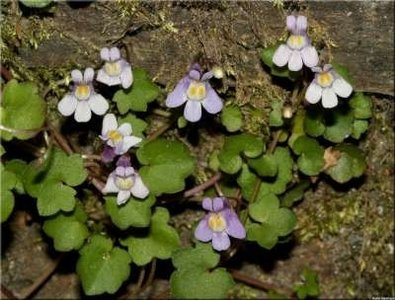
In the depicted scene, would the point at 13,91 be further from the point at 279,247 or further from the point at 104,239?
the point at 279,247

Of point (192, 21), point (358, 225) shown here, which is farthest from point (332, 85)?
point (358, 225)

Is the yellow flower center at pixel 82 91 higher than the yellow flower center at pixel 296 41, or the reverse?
the yellow flower center at pixel 296 41

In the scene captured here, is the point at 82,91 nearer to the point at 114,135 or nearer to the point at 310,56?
the point at 114,135

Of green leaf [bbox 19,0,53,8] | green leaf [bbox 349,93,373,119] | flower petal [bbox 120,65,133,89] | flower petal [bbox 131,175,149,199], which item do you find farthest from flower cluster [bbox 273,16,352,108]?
green leaf [bbox 19,0,53,8]

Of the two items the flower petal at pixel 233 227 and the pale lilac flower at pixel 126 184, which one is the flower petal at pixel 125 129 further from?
the flower petal at pixel 233 227

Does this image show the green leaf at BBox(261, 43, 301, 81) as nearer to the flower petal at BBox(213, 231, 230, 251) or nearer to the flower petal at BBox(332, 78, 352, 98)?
the flower petal at BBox(332, 78, 352, 98)

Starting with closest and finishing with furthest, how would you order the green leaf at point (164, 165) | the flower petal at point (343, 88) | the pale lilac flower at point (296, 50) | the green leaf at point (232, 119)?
the pale lilac flower at point (296, 50) < the flower petal at point (343, 88) < the green leaf at point (164, 165) < the green leaf at point (232, 119)

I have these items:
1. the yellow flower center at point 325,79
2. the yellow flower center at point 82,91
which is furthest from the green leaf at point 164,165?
the yellow flower center at point 325,79
